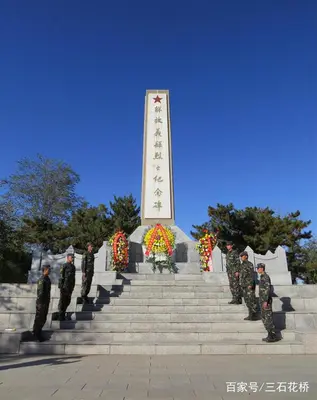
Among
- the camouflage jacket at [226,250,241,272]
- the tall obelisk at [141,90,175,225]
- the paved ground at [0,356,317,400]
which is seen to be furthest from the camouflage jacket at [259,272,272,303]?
the tall obelisk at [141,90,175,225]

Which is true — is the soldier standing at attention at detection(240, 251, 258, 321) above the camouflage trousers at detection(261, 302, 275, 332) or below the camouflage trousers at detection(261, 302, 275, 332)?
above

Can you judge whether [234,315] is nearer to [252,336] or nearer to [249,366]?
[252,336]

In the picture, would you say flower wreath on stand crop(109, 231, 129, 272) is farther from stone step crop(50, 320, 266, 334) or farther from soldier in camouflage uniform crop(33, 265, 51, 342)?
soldier in camouflage uniform crop(33, 265, 51, 342)

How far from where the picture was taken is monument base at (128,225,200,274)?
1212 cm

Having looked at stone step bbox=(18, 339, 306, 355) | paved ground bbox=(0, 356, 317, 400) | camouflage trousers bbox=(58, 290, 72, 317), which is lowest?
paved ground bbox=(0, 356, 317, 400)

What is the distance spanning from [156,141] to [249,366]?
477 inches

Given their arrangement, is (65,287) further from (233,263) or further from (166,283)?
(233,263)

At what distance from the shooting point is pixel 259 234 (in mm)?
20156

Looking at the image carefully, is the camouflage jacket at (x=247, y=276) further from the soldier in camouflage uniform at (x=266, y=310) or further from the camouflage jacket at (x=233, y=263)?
the camouflage jacket at (x=233, y=263)

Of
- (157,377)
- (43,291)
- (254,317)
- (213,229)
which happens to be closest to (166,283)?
(254,317)

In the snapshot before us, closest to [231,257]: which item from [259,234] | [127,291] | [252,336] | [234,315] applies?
[234,315]

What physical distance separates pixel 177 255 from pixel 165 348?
7.45 m

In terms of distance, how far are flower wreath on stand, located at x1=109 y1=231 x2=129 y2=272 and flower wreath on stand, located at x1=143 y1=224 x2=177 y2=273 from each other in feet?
3.74

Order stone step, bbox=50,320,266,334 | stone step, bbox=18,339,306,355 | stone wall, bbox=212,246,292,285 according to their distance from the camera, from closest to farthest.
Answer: stone step, bbox=18,339,306,355 < stone step, bbox=50,320,266,334 < stone wall, bbox=212,246,292,285
